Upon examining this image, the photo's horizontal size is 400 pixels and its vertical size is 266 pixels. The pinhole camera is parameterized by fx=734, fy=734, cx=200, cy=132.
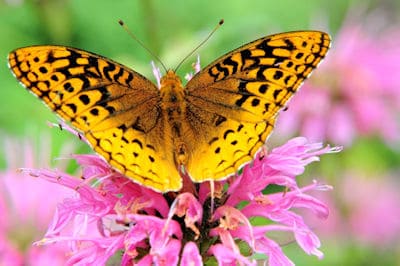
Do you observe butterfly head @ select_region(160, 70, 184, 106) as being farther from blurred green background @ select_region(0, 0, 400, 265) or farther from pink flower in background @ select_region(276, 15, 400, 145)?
pink flower in background @ select_region(276, 15, 400, 145)

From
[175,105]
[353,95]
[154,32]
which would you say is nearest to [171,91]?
[175,105]

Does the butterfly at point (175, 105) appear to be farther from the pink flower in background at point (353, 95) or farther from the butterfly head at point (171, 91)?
the pink flower in background at point (353, 95)

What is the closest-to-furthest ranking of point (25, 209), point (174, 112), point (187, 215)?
point (187, 215) < point (174, 112) < point (25, 209)

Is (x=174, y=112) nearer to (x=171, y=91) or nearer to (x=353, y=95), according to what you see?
(x=171, y=91)

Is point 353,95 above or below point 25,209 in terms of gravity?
above

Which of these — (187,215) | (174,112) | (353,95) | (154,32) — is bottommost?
(187,215)

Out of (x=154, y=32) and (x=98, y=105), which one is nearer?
(x=98, y=105)
